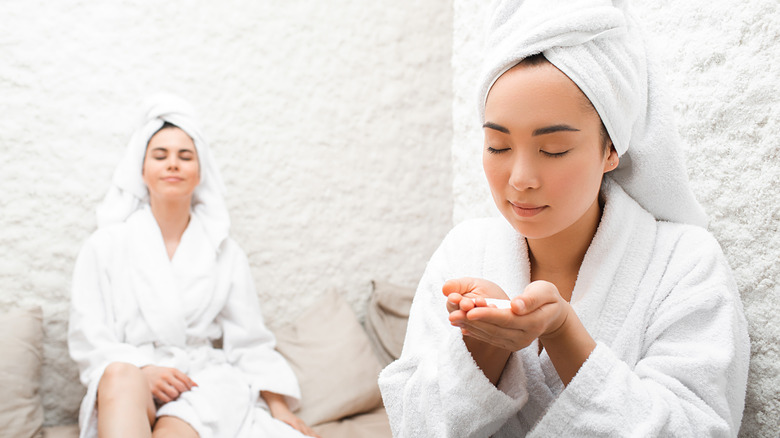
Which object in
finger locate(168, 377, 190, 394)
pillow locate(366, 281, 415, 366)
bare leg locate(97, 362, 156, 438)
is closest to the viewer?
bare leg locate(97, 362, 156, 438)

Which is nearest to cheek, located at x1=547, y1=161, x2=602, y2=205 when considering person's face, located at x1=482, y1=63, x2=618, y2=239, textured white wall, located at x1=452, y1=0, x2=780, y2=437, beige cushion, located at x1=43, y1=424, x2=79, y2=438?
person's face, located at x1=482, y1=63, x2=618, y2=239

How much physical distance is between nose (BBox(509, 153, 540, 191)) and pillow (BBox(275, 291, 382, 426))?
1435mm

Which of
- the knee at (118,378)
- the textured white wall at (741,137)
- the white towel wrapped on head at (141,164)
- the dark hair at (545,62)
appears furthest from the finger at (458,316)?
the white towel wrapped on head at (141,164)

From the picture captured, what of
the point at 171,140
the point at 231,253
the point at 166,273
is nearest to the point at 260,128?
the point at 171,140

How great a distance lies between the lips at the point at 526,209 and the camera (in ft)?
2.98

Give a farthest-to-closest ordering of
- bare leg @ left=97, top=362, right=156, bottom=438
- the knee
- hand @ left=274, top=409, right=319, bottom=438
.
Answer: hand @ left=274, top=409, right=319, bottom=438 → the knee → bare leg @ left=97, top=362, right=156, bottom=438

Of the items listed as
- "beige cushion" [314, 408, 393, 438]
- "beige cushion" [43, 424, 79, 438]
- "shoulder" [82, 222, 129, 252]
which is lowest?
"beige cushion" [314, 408, 393, 438]

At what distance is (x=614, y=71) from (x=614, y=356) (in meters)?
0.43

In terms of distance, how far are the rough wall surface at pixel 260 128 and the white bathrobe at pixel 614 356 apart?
1.43 m

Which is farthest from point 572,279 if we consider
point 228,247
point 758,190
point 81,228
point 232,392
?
point 81,228

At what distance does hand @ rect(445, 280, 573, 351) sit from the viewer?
77 centimetres

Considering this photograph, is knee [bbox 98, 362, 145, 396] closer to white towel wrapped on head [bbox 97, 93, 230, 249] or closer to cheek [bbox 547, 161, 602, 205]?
white towel wrapped on head [bbox 97, 93, 230, 249]

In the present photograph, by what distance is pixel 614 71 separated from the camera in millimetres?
890

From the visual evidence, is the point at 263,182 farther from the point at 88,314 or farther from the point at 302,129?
the point at 88,314
